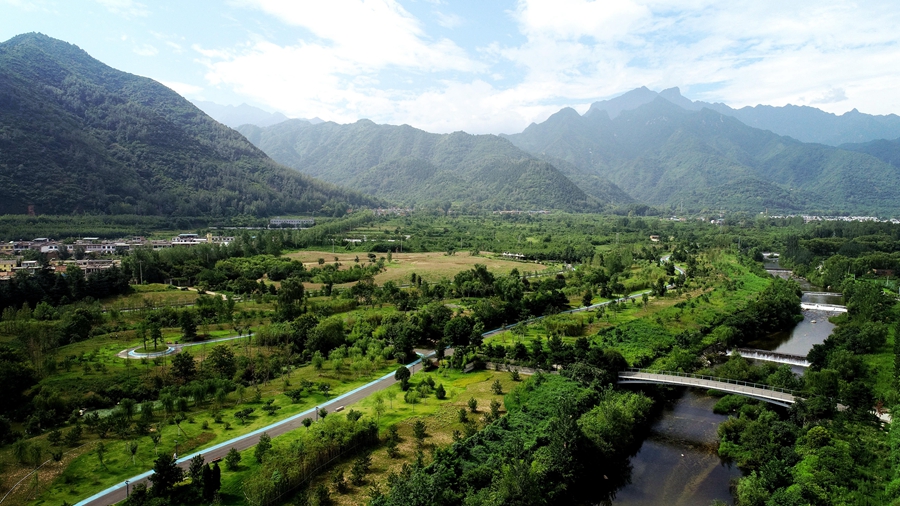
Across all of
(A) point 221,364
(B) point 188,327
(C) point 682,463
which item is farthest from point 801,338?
(B) point 188,327

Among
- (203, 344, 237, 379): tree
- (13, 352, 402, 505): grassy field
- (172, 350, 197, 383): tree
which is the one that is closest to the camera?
(13, 352, 402, 505): grassy field

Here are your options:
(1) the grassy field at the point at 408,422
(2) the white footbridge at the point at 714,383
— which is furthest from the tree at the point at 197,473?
(2) the white footbridge at the point at 714,383

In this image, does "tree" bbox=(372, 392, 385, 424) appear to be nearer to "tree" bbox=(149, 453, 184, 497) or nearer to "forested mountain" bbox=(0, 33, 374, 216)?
"tree" bbox=(149, 453, 184, 497)

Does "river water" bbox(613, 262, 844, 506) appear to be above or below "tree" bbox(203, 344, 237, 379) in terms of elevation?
below

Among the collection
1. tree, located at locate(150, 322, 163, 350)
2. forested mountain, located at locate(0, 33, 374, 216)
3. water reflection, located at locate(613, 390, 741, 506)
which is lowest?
water reflection, located at locate(613, 390, 741, 506)

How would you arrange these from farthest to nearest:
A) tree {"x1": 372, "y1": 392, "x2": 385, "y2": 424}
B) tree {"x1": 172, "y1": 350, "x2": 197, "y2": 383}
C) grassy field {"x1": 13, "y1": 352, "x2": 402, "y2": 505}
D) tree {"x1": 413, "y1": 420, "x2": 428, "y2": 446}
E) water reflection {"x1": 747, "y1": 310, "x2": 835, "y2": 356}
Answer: water reflection {"x1": 747, "y1": 310, "x2": 835, "y2": 356}
tree {"x1": 172, "y1": 350, "x2": 197, "y2": 383}
tree {"x1": 372, "y1": 392, "x2": 385, "y2": 424}
tree {"x1": 413, "y1": 420, "x2": 428, "y2": 446}
grassy field {"x1": 13, "y1": 352, "x2": 402, "y2": 505}

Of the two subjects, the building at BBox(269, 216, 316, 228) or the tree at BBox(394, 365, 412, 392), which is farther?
A: the building at BBox(269, 216, 316, 228)

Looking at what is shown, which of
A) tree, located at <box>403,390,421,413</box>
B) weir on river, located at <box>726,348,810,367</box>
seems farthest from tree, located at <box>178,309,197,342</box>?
weir on river, located at <box>726,348,810,367</box>

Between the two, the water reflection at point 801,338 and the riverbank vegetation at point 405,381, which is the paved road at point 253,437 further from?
the water reflection at point 801,338
